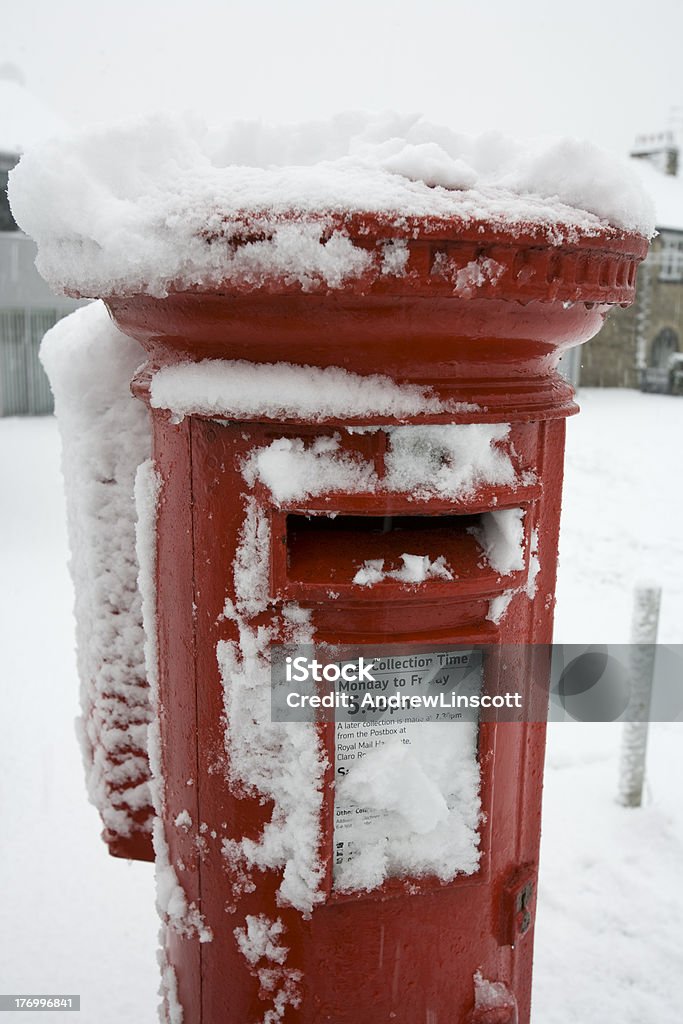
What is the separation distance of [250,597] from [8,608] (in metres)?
4.18

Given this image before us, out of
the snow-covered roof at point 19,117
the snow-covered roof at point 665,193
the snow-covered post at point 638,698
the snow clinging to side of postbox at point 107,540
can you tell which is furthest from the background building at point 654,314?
the snow clinging to side of postbox at point 107,540

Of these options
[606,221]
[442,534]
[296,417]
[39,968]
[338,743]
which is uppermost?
[606,221]

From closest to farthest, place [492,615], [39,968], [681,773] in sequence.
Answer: [492,615] → [39,968] → [681,773]

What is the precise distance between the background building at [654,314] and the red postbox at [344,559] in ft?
60.9

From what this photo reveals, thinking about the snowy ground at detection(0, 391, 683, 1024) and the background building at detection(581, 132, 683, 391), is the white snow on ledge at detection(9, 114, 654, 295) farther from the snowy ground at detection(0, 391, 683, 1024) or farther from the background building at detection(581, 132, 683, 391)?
the background building at detection(581, 132, 683, 391)

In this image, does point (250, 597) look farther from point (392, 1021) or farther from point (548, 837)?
point (548, 837)

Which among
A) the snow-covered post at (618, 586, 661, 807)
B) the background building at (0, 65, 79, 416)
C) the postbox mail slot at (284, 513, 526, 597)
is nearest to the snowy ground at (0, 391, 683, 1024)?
the snow-covered post at (618, 586, 661, 807)

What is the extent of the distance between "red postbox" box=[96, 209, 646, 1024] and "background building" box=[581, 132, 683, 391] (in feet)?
60.9

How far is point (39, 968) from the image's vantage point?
2391 millimetres

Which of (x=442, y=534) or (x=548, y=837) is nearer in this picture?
(x=442, y=534)

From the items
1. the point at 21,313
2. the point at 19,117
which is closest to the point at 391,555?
the point at 21,313

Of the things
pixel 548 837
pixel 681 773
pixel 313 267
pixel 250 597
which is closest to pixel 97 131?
pixel 313 267

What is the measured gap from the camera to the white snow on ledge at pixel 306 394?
1.09 meters

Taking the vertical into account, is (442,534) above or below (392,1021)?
above
